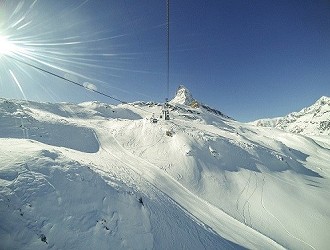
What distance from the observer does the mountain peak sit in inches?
6576

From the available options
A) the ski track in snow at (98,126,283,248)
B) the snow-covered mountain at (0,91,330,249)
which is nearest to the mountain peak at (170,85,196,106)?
the snow-covered mountain at (0,91,330,249)

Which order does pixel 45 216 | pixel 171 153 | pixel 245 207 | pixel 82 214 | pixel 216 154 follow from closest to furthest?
pixel 45 216
pixel 82 214
pixel 245 207
pixel 171 153
pixel 216 154

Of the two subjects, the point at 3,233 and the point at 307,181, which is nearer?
the point at 3,233

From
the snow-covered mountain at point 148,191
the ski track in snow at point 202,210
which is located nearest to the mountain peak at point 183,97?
the snow-covered mountain at point 148,191

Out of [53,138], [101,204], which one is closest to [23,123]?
[53,138]

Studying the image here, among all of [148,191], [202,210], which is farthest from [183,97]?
[148,191]

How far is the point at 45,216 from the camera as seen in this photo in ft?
32.3

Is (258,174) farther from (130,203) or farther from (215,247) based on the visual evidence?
(130,203)

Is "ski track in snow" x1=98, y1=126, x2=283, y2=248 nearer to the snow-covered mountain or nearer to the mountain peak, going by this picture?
the snow-covered mountain

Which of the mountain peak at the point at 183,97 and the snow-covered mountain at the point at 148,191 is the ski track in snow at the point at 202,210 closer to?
the snow-covered mountain at the point at 148,191

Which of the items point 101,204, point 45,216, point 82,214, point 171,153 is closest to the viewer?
point 45,216

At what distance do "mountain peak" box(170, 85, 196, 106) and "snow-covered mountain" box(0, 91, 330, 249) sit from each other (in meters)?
124

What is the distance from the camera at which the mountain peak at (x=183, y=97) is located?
A: 548ft

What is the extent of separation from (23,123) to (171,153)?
19114 mm
